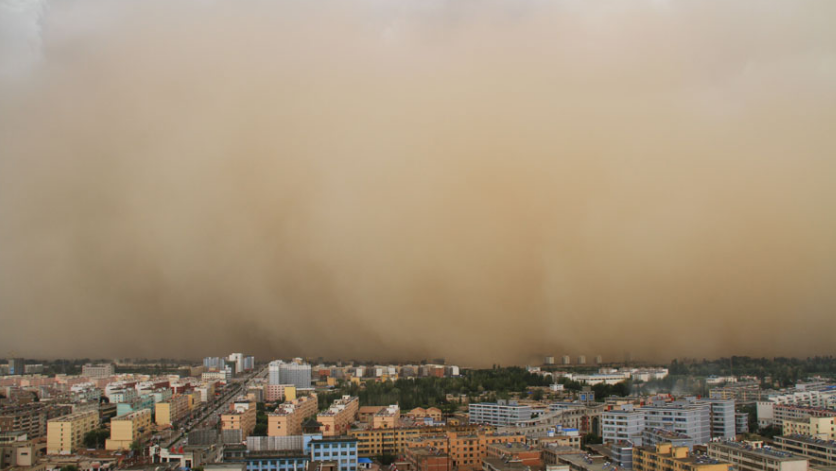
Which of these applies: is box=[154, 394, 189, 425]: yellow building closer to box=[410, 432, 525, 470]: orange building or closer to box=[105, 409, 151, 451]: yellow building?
box=[105, 409, 151, 451]: yellow building

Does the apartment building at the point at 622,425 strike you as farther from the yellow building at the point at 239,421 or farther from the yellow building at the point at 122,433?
the yellow building at the point at 122,433

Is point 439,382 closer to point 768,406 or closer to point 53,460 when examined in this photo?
point 768,406

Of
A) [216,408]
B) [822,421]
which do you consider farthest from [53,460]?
[822,421]

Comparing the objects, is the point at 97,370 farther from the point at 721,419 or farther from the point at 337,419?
the point at 721,419

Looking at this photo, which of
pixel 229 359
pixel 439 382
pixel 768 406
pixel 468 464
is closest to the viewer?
pixel 468 464

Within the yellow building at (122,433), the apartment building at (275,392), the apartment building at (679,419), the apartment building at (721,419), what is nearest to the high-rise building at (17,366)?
the apartment building at (275,392)

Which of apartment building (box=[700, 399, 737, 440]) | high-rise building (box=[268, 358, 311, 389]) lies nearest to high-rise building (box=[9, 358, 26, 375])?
high-rise building (box=[268, 358, 311, 389])
